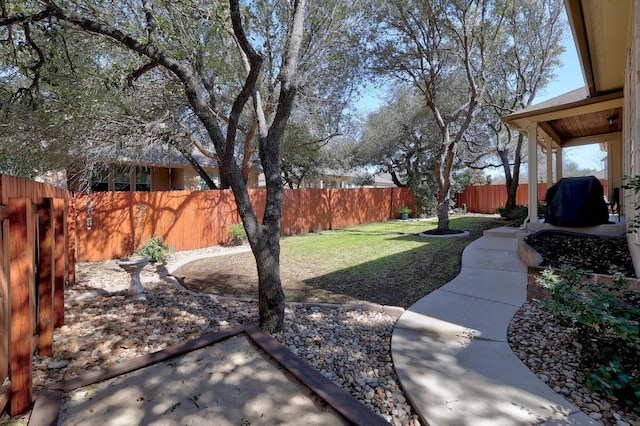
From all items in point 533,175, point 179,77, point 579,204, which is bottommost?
point 579,204

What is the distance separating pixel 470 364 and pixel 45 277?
348 centimetres

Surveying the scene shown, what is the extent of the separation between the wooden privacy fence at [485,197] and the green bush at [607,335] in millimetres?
18014

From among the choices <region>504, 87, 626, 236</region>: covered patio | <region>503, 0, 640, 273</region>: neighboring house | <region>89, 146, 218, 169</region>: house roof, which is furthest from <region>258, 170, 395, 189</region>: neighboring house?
<region>503, 0, 640, 273</region>: neighboring house

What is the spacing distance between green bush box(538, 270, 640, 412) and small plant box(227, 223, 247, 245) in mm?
7839

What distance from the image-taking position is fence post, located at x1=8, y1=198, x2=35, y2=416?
204cm

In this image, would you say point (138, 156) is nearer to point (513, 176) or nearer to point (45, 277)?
point (45, 277)

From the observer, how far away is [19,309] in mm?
2072

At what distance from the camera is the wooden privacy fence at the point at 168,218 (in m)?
7.18

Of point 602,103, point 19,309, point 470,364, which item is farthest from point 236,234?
point 602,103

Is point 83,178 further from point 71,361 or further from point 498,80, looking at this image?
point 498,80

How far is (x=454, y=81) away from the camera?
13.0 metres

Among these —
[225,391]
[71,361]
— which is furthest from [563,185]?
[71,361]

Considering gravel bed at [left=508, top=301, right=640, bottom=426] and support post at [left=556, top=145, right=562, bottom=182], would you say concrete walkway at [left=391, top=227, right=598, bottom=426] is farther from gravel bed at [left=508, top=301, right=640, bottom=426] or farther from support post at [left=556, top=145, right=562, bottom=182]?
support post at [left=556, top=145, right=562, bottom=182]

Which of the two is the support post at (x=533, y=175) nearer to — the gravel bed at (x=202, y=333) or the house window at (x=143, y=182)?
the gravel bed at (x=202, y=333)
